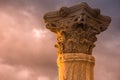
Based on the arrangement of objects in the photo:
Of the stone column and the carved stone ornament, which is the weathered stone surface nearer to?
the stone column

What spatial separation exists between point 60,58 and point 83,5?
175cm

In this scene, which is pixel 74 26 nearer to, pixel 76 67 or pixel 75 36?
pixel 75 36

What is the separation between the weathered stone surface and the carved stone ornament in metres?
0.20

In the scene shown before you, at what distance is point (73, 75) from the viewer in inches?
351

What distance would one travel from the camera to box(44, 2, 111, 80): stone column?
8.95 meters

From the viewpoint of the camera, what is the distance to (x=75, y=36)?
9117 mm

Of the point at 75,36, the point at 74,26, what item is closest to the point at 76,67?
the point at 75,36

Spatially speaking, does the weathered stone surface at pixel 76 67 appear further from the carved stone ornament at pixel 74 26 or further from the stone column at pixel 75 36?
the carved stone ornament at pixel 74 26

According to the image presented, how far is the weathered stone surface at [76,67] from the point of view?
891 cm

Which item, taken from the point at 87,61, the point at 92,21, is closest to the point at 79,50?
the point at 87,61

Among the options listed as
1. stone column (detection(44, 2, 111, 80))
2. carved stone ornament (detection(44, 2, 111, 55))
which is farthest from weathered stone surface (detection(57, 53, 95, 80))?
carved stone ornament (detection(44, 2, 111, 55))

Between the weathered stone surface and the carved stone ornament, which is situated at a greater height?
the carved stone ornament

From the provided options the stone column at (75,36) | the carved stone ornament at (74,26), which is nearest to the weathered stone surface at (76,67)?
the stone column at (75,36)

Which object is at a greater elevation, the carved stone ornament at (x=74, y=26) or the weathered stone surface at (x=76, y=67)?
the carved stone ornament at (x=74, y=26)
